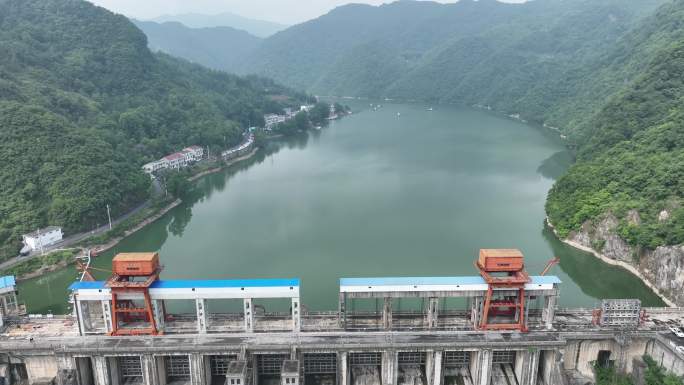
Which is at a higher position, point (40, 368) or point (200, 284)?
point (200, 284)

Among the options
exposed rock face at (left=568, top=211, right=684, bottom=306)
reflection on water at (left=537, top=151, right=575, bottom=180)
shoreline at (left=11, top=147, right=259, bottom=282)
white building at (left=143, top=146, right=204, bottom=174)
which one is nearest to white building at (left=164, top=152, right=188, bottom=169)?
white building at (left=143, top=146, right=204, bottom=174)

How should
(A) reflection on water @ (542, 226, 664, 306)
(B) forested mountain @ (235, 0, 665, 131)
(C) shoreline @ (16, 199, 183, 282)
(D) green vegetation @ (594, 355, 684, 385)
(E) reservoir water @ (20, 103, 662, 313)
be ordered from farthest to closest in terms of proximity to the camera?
(B) forested mountain @ (235, 0, 665, 131)
(C) shoreline @ (16, 199, 183, 282)
(E) reservoir water @ (20, 103, 662, 313)
(A) reflection on water @ (542, 226, 664, 306)
(D) green vegetation @ (594, 355, 684, 385)

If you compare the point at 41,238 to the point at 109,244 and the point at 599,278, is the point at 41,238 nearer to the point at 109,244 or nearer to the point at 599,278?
the point at 109,244

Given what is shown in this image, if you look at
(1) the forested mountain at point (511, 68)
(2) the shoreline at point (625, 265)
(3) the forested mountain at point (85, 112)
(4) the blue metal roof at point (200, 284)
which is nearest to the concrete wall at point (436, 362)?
(4) the blue metal roof at point (200, 284)

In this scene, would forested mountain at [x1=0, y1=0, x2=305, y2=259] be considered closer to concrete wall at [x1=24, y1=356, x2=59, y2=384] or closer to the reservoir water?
the reservoir water

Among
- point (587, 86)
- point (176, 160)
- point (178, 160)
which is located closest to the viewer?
point (176, 160)

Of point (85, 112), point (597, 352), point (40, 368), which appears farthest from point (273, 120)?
point (597, 352)

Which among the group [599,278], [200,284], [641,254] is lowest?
[599,278]

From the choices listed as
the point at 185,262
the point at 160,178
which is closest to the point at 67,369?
the point at 185,262
